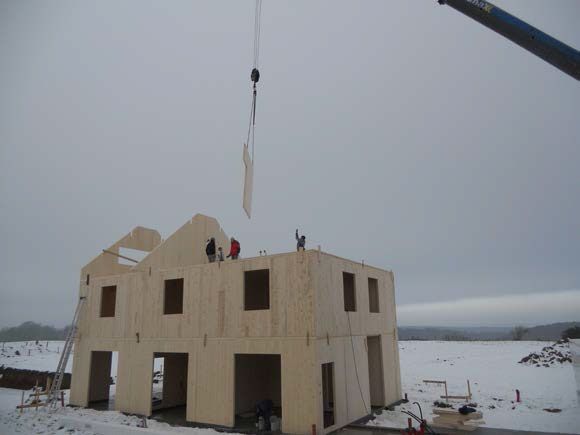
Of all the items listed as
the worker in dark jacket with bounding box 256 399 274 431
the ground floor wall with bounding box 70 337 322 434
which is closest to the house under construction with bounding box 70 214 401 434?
the ground floor wall with bounding box 70 337 322 434

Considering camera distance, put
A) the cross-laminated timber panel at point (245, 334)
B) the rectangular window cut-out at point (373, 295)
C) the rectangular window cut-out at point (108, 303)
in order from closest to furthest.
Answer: the cross-laminated timber panel at point (245, 334) → the rectangular window cut-out at point (373, 295) → the rectangular window cut-out at point (108, 303)

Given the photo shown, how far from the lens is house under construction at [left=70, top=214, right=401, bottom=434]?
540 inches

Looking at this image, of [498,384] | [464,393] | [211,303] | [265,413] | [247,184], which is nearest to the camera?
[265,413]

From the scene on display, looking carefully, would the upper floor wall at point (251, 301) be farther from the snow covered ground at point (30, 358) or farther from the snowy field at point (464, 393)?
the snow covered ground at point (30, 358)

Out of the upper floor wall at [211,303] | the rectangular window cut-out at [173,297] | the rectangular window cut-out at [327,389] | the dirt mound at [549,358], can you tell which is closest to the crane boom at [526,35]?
the upper floor wall at [211,303]

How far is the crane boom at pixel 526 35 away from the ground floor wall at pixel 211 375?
11.9 m

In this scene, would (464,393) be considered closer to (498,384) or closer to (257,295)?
(498,384)

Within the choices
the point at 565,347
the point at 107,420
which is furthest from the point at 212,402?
the point at 565,347

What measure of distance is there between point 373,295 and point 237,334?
7279 millimetres

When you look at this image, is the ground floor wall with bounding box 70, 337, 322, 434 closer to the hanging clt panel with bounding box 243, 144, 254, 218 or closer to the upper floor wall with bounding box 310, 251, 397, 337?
the upper floor wall with bounding box 310, 251, 397, 337

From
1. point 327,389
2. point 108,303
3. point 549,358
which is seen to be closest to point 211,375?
point 327,389

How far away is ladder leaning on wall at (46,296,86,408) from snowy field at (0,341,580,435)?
1.07m

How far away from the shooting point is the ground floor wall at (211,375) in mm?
13039

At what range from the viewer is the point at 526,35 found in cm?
1356
